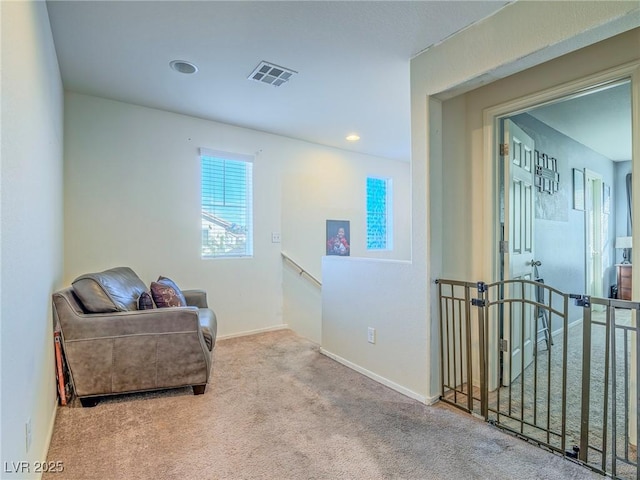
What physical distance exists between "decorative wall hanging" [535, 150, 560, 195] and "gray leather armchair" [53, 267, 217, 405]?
3.33 m

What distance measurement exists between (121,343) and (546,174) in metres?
4.04

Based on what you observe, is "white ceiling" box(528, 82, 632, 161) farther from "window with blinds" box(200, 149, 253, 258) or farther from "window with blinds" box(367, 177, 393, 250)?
"window with blinds" box(200, 149, 253, 258)

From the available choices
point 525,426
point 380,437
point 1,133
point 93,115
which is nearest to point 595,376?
point 525,426

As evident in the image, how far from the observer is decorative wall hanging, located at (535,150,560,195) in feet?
10.5

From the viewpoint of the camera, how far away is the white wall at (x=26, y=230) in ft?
3.87

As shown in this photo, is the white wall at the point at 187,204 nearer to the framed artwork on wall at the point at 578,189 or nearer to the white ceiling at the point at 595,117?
the white ceiling at the point at 595,117

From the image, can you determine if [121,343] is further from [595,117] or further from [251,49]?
[595,117]

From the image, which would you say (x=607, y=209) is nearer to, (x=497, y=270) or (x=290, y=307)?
(x=497, y=270)

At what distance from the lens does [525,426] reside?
6.78 ft

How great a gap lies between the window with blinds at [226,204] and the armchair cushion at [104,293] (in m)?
1.17

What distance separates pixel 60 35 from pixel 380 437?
318 cm

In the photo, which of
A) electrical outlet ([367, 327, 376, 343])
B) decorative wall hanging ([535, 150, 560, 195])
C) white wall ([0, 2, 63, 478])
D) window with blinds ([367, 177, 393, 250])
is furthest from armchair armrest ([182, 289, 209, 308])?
decorative wall hanging ([535, 150, 560, 195])

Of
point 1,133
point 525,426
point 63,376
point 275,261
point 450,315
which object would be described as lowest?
point 525,426

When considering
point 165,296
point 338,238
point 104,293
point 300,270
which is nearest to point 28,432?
point 104,293
